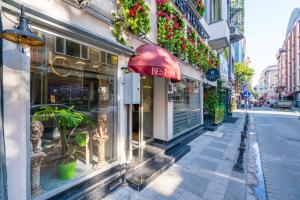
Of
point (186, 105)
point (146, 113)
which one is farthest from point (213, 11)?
point (146, 113)

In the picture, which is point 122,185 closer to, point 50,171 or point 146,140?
point 50,171

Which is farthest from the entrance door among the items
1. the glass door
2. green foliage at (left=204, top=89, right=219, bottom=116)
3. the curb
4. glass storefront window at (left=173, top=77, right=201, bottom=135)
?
green foliage at (left=204, top=89, right=219, bottom=116)

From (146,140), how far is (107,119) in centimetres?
272

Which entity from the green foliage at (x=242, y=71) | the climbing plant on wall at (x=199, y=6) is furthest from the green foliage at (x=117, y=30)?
the green foliage at (x=242, y=71)

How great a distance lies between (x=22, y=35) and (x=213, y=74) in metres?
11.0

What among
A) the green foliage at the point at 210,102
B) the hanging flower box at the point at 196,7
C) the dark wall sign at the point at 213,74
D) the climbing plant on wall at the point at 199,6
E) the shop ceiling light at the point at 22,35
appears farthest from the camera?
the green foliage at the point at 210,102

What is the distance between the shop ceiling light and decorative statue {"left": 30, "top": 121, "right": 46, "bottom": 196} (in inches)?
57.1

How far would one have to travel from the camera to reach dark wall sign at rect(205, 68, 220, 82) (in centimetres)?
1148

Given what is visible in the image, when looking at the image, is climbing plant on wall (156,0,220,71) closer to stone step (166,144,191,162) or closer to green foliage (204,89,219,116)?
stone step (166,144,191,162)

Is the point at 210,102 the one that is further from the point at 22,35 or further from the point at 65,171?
the point at 22,35

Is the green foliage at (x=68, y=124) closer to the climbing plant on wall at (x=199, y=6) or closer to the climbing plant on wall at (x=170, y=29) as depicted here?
the climbing plant on wall at (x=170, y=29)

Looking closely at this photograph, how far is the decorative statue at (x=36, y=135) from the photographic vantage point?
318 centimetres

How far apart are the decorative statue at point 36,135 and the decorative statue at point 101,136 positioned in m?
1.49

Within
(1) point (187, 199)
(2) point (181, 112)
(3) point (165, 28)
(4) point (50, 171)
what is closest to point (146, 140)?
(2) point (181, 112)
